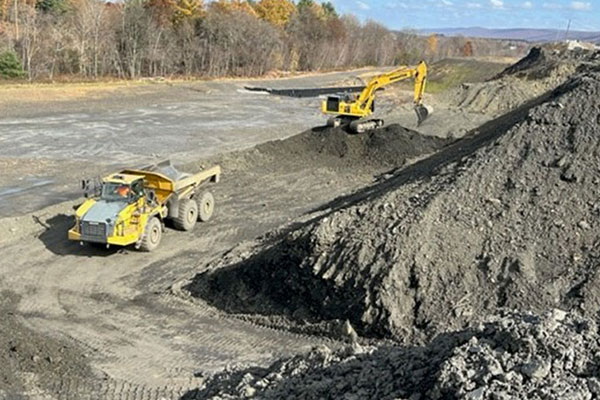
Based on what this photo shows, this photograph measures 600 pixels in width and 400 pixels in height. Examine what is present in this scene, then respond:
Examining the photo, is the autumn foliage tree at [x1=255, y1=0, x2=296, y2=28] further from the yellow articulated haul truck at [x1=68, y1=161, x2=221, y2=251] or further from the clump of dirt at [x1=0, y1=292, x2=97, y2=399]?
the clump of dirt at [x1=0, y1=292, x2=97, y2=399]

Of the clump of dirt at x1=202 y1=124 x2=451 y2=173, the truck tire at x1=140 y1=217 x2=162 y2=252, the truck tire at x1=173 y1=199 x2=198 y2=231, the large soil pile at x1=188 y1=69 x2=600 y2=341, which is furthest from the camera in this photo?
the clump of dirt at x1=202 y1=124 x2=451 y2=173

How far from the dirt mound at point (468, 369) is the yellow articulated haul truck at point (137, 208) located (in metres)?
6.62

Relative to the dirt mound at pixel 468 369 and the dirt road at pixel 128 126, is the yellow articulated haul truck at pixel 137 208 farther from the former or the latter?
the dirt mound at pixel 468 369

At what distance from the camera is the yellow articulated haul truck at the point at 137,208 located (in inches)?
508

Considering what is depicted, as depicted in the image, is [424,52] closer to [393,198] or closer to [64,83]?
[64,83]

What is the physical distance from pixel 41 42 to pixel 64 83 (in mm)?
5800

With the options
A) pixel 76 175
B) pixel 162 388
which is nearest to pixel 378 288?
pixel 162 388

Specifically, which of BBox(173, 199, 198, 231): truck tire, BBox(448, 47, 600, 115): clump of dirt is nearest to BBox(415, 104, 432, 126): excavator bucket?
BBox(448, 47, 600, 115): clump of dirt

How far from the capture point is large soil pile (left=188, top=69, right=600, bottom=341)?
10.1 meters

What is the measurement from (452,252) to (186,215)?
6.48m

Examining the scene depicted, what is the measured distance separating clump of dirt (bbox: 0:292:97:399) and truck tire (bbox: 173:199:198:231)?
205 inches

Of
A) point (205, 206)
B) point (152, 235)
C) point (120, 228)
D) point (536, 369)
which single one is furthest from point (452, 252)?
point (205, 206)

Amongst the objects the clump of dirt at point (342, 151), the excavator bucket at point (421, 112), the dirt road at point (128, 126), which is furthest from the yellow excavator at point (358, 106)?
the dirt road at point (128, 126)

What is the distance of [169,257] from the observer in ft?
44.7
